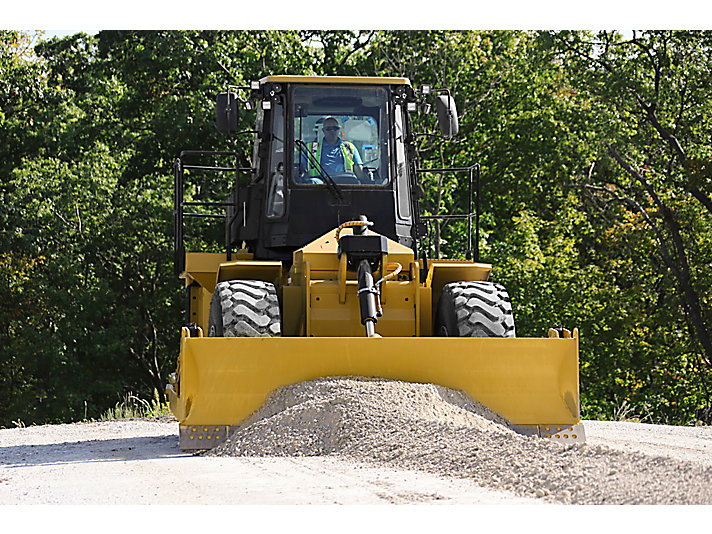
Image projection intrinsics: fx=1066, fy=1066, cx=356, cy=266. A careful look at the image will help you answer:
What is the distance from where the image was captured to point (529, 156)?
23594mm

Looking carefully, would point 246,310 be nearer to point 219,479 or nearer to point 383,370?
point 383,370

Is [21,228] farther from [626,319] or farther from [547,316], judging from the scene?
[626,319]

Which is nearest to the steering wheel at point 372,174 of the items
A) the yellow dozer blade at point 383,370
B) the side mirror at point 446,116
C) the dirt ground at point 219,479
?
the side mirror at point 446,116

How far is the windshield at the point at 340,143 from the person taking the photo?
983 cm

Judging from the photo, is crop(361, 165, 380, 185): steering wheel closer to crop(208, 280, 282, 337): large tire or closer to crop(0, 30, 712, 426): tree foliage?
crop(208, 280, 282, 337): large tire

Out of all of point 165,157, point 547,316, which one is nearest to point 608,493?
point 547,316

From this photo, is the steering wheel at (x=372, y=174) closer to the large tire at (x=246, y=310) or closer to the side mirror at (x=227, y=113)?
the side mirror at (x=227, y=113)

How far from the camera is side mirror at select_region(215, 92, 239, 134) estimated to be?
9.43m

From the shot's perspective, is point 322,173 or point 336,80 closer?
point 322,173

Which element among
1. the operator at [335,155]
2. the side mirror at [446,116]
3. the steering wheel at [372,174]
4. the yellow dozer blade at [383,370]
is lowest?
the yellow dozer blade at [383,370]

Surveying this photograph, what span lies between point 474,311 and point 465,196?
15.3 metres

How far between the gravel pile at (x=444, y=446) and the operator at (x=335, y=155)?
2375 millimetres

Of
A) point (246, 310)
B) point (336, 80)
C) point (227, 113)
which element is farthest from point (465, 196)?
point (246, 310)

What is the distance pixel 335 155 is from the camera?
32.3 ft
